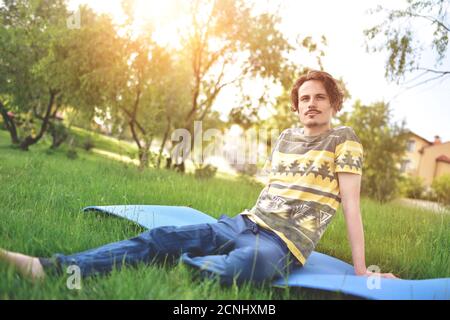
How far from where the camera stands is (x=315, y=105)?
104 inches

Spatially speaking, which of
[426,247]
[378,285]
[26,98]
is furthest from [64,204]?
[26,98]

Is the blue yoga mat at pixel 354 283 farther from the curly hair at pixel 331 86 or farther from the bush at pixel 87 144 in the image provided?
the bush at pixel 87 144

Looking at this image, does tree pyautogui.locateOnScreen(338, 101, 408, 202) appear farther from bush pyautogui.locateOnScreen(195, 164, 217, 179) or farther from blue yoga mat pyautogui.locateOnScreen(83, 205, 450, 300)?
blue yoga mat pyautogui.locateOnScreen(83, 205, 450, 300)

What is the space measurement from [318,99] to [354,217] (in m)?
0.79

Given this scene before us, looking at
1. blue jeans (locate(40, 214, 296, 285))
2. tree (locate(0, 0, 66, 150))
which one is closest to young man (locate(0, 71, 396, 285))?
blue jeans (locate(40, 214, 296, 285))

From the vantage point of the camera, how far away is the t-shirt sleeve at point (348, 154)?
2.43m

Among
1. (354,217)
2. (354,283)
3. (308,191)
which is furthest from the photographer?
(308,191)

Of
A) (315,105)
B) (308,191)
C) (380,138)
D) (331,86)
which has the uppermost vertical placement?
(380,138)

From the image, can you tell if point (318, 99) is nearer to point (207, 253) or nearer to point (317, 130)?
point (317, 130)

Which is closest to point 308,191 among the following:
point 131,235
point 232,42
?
point 131,235

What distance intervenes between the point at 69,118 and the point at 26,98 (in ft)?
17.9

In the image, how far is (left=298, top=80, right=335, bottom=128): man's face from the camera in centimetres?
263

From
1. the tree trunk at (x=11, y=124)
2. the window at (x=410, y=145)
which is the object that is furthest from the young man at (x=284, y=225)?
the window at (x=410, y=145)
